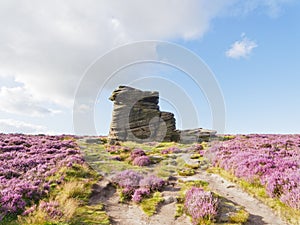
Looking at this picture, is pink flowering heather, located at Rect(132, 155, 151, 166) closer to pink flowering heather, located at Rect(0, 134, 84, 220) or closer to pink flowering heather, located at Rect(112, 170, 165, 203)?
pink flowering heather, located at Rect(0, 134, 84, 220)

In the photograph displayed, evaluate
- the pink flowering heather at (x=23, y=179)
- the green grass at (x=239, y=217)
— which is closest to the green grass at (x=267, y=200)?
the green grass at (x=239, y=217)

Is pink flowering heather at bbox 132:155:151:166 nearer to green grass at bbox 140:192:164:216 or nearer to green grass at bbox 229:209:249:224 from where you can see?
green grass at bbox 140:192:164:216

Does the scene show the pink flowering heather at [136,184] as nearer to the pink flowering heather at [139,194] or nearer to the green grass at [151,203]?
the pink flowering heather at [139,194]

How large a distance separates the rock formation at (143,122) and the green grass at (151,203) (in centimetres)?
2398

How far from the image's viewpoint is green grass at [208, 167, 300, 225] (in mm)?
8500

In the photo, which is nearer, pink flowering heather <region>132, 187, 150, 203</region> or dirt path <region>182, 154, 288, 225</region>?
dirt path <region>182, 154, 288, 225</region>

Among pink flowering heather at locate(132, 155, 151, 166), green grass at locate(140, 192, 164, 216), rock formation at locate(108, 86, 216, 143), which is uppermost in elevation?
rock formation at locate(108, 86, 216, 143)

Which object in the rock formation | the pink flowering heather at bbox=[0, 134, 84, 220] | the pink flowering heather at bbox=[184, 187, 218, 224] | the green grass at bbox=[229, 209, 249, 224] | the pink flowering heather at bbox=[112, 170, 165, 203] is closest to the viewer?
the green grass at bbox=[229, 209, 249, 224]

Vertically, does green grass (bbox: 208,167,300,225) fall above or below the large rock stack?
below

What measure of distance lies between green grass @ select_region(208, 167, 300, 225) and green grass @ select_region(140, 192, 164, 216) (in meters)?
4.31

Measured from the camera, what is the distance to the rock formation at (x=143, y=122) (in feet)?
118

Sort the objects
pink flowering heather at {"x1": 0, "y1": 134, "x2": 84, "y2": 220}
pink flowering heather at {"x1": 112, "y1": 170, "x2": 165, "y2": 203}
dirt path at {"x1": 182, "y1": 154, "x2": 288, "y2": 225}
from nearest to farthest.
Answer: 1. dirt path at {"x1": 182, "y1": 154, "x2": 288, "y2": 225}
2. pink flowering heather at {"x1": 0, "y1": 134, "x2": 84, "y2": 220}
3. pink flowering heather at {"x1": 112, "y1": 170, "x2": 165, "y2": 203}

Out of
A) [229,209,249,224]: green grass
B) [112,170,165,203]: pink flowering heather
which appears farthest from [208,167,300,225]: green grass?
[112,170,165,203]: pink flowering heather

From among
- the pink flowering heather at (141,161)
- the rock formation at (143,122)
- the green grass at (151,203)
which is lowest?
the green grass at (151,203)
